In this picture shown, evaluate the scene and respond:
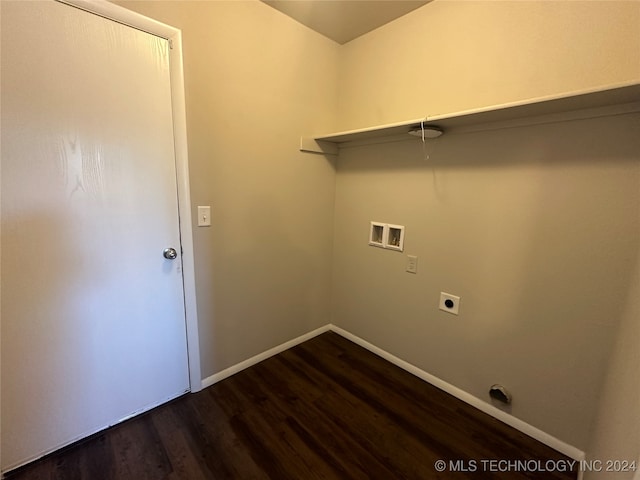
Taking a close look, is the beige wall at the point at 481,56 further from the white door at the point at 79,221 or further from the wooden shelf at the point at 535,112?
the white door at the point at 79,221

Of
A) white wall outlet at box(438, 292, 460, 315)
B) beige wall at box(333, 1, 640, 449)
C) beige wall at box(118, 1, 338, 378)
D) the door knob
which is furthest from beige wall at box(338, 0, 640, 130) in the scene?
the door knob

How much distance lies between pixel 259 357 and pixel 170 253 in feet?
3.57

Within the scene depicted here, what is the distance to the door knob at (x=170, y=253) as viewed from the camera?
1.57m

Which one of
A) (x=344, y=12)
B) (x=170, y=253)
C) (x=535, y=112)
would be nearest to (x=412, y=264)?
(x=535, y=112)

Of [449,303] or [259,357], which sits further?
[259,357]

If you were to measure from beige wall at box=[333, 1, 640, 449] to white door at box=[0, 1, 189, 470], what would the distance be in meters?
1.48

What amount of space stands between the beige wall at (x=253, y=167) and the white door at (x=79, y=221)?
0.19m

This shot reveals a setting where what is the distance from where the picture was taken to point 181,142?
5.02 ft

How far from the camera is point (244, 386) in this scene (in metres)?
1.88

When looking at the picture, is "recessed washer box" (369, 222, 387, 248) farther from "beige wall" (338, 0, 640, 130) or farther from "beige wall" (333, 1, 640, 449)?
"beige wall" (338, 0, 640, 130)

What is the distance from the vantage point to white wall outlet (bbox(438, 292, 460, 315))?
177 cm

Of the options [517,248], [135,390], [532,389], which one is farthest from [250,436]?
[517,248]

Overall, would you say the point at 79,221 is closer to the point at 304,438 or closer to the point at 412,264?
the point at 304,438

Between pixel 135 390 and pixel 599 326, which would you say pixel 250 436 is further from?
pixel 599 326
